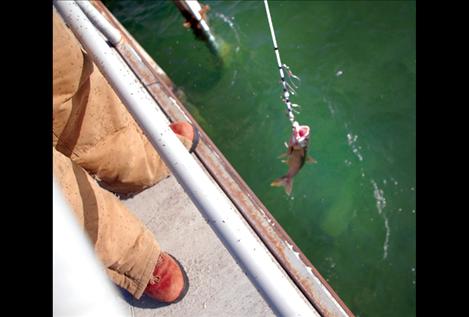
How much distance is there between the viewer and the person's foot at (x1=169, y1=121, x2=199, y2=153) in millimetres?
4004

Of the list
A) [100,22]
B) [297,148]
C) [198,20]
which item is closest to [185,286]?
[297,148]

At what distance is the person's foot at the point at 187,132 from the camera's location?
4.00 meters

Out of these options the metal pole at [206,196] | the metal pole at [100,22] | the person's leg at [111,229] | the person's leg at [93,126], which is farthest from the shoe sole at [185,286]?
the metal pole at [100,22]

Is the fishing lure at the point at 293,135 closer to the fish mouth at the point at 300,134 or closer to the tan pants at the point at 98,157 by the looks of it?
the fish mouth at the point at 300,134

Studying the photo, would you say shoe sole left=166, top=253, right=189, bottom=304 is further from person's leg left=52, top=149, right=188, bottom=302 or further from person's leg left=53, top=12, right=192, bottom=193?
person's leg left=53, top=12, right=192, bottom=193

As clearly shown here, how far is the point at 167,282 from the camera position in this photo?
3273mm

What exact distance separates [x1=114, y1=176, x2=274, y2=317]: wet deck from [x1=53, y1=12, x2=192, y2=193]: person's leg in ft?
0.77

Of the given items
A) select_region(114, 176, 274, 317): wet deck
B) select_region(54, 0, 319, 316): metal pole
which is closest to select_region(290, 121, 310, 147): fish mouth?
select_region(114, 176, 274, 317): wet deck

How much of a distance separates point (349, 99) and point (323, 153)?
100cm

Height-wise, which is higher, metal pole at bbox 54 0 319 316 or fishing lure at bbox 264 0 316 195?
metal pole at bbox 54 0 319 316

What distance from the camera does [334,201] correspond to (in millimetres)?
5527
